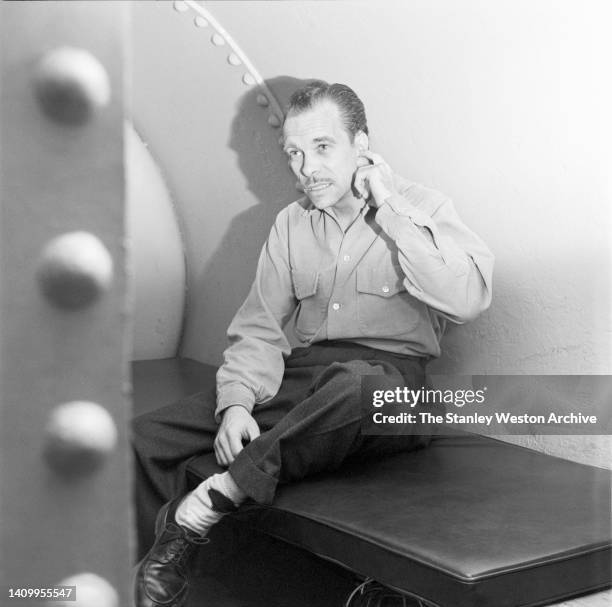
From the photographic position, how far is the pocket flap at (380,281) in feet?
4.69

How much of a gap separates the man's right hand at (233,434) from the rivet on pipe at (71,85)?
112 cm

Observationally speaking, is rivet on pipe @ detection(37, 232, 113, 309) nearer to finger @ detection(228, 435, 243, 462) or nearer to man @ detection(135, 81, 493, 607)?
man @ detection(135, 81, 493, 607)

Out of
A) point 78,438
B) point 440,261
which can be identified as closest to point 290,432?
point 440,261

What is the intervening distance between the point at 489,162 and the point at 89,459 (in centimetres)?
126

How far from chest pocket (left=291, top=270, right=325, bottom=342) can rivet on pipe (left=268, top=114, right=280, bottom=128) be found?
46 cm

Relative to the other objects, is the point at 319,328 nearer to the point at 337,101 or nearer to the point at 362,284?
the point at 362,284

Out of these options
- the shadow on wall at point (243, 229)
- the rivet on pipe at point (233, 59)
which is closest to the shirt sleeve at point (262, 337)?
the shadow on wall at point (243, 229)

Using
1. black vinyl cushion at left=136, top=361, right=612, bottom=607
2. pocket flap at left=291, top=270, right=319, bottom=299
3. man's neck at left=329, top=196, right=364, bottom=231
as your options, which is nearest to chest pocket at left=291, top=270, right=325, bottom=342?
pocket flap at left=291, top=270, right=319, bottom=299

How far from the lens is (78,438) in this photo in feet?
0.61

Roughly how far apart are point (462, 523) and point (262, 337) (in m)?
0.63

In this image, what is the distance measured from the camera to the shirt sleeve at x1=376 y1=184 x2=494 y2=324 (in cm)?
129

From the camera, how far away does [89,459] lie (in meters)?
0.19

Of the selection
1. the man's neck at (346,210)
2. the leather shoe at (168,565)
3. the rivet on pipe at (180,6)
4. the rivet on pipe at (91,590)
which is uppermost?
the rivet on pipe at (180,6)

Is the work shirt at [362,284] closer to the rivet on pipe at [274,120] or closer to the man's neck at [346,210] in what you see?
the man's neck at [346,210]
